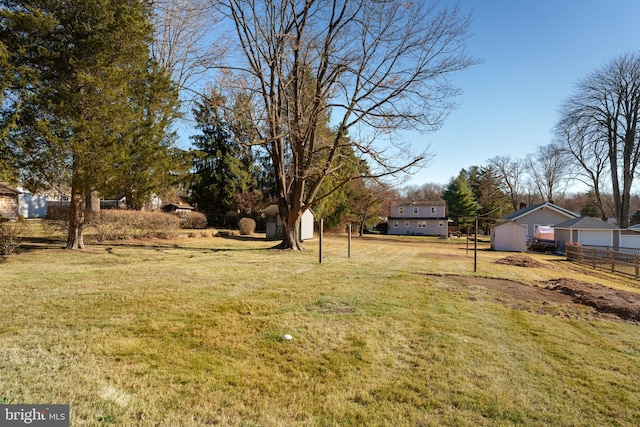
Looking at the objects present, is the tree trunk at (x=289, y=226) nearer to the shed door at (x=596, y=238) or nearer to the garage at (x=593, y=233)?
the garage at (x=593, y=233)

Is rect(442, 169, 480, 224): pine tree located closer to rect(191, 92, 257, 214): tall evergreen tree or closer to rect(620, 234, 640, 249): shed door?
rect(620, 234, 640, 249): shed door

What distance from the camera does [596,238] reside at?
24.8 meters

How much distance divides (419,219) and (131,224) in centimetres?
4016

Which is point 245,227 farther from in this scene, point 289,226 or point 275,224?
point 289,226

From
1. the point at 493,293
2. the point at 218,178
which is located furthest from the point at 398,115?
the point at 218,178

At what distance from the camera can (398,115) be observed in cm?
1435

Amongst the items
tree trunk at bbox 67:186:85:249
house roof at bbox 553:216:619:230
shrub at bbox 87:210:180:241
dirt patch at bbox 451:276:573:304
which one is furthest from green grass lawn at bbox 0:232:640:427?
house roof at bbox 553:216:619:230

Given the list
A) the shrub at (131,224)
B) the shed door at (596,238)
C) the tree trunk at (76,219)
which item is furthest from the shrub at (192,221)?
the shed door at (596,238)

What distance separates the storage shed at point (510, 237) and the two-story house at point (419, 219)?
2192cm

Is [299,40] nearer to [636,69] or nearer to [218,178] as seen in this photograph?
[218,178]

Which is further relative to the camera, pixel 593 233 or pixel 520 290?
pixel 593 233

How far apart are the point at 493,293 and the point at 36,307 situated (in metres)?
8.94

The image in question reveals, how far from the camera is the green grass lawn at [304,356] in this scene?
2910 millimetres

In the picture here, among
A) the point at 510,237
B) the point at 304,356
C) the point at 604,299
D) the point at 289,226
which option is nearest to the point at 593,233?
the point at 510,237
